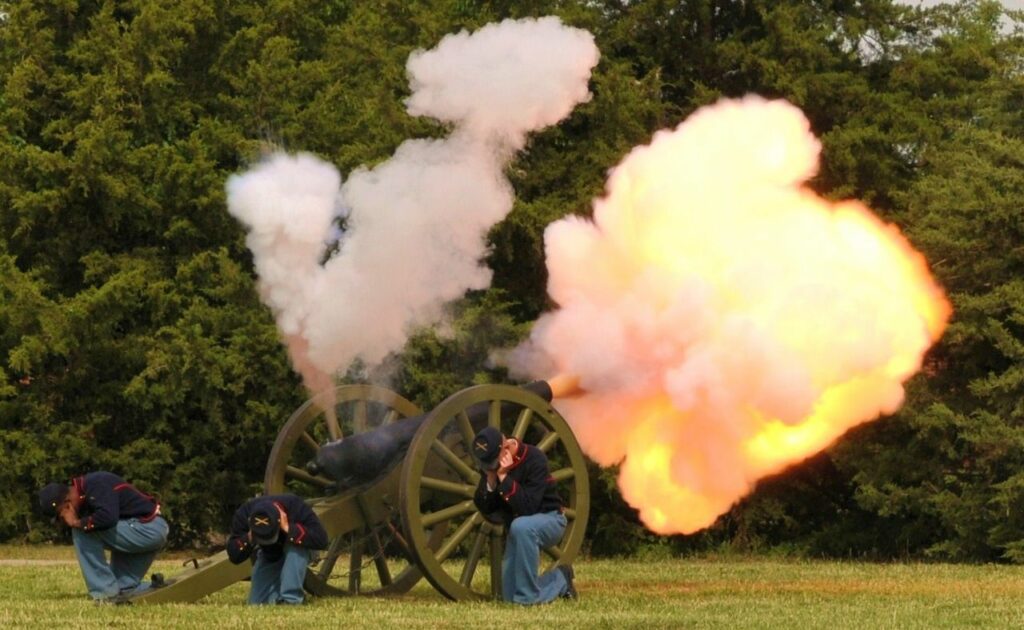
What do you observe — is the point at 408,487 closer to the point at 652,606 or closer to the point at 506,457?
the point at 506,457

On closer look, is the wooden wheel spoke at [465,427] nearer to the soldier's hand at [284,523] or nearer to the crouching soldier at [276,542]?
the crouching soldier at [276,542]

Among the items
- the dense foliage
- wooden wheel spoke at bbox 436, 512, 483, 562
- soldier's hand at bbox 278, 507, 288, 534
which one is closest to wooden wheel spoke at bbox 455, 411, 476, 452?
wooden wheel spoke at bbox 436, 512, 483, 562

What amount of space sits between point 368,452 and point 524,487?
4.29 ft

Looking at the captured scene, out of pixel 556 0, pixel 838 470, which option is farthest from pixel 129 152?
pixel 838 470

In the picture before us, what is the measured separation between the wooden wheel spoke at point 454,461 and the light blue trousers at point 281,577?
3.80ft

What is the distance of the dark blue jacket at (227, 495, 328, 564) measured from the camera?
1394 centimetres

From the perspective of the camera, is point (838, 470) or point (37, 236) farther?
point (37, 236)

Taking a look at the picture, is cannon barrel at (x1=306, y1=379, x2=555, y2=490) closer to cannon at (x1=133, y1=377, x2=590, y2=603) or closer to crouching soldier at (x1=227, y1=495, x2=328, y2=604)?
cannon at (x1=133, y1=377, x2=590, y2=603)

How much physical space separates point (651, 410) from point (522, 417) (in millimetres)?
1634

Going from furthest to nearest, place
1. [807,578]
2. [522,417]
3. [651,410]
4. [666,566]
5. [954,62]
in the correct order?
[954,62] → [666,566] → [807,578] → [651,410] → [522,417]

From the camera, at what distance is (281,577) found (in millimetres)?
14031

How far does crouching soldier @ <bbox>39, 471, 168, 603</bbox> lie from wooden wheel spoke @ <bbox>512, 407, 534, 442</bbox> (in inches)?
104

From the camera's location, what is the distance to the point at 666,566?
65.1ft

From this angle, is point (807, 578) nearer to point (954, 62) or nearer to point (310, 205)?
point (310, 205)
